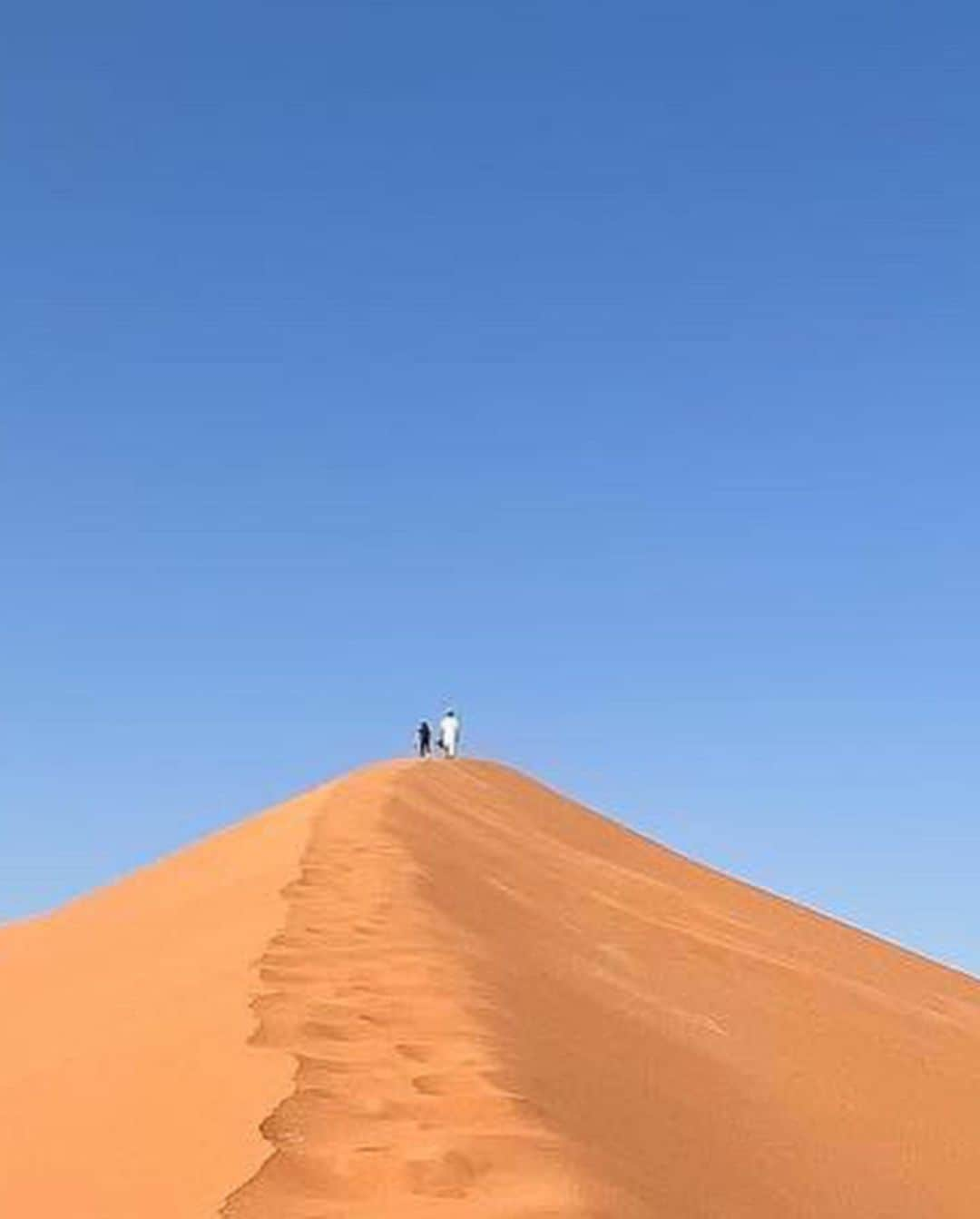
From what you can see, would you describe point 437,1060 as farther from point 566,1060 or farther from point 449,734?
point 449,734

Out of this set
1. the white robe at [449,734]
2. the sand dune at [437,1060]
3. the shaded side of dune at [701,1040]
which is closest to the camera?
the sand dune at [437,1060]

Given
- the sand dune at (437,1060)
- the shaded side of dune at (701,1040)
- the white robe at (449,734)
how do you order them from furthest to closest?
1. the white robe at (449,734)
2. the shaded side of dune at (701,1040)
3. the sand dune at (437,1060)

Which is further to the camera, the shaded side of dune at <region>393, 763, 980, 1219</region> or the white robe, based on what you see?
the white robe

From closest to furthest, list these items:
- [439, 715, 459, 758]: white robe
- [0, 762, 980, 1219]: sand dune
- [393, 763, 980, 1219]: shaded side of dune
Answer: [0, 762, 980, 1219]: sand dune → [393, 763, 980, 1219]: shaded side of dune → [439, 715, 459, 758]: white robe

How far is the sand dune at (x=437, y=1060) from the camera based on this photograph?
445cm

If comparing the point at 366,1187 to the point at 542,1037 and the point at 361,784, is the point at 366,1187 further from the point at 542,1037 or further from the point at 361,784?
the point at 361,784

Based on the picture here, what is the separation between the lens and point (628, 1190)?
4.54 m

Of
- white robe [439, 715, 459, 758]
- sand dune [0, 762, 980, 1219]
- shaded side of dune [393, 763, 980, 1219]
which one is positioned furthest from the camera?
white robe [439, 715, 459, 758]

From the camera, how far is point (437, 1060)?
5609 mm

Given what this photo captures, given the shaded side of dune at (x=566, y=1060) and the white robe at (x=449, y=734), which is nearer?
the shaded side of dune at (x=566, y=1060)

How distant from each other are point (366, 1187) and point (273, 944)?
374 centimetres

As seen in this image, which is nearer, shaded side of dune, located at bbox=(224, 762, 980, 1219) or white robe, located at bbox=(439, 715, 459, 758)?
shaded side of dune, located at bbox=(224, 762, 980, 1219)

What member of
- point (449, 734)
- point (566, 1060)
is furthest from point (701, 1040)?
point (449, 734)

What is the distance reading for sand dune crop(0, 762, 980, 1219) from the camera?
4449 mm
